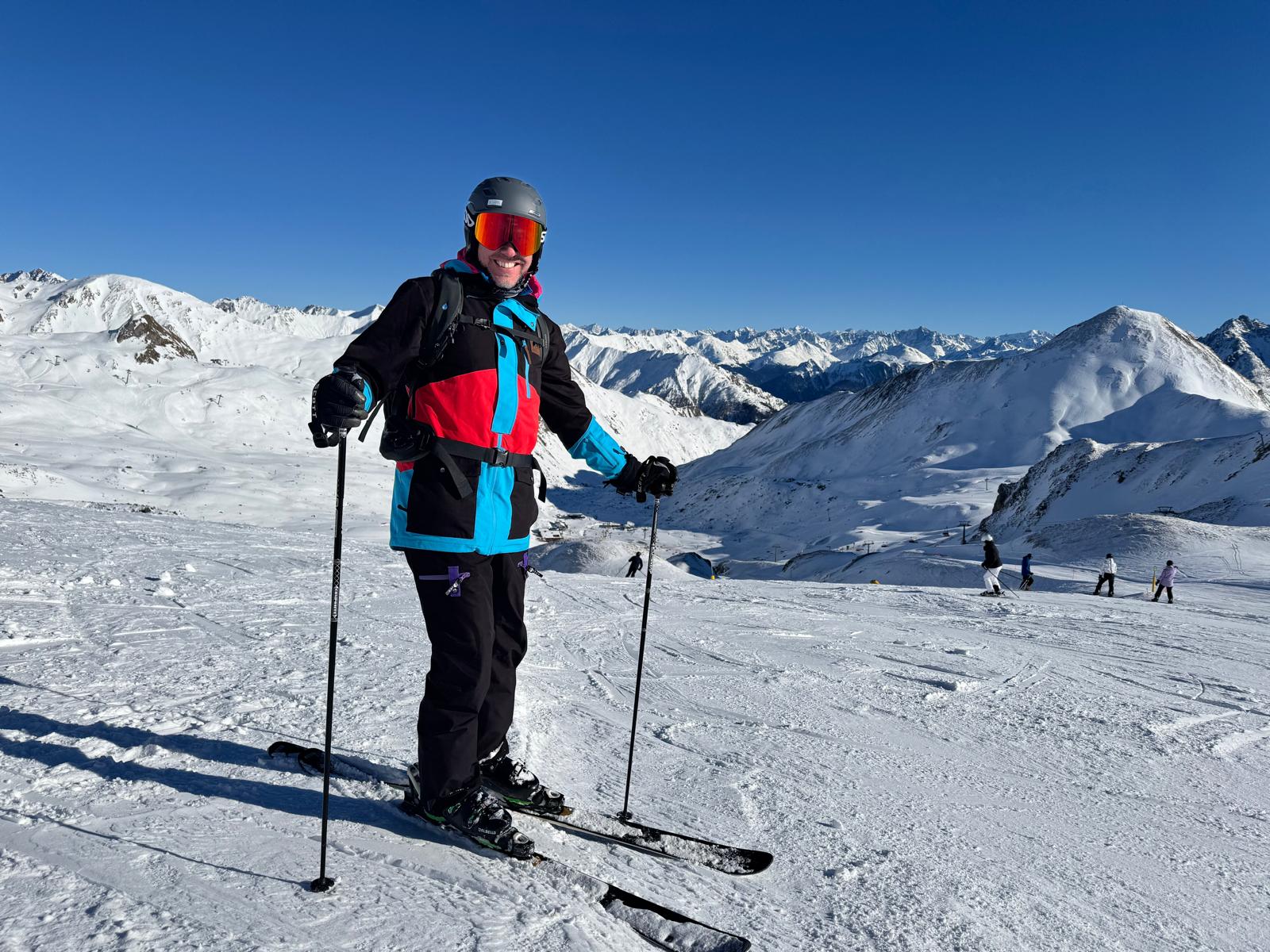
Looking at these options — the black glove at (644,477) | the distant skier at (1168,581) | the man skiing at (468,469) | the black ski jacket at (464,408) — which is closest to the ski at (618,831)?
the man skiing at (468,469)

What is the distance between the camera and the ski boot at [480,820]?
302cm

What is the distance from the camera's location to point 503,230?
3.57 metres

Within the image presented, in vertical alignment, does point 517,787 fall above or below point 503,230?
below

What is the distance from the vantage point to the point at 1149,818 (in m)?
3.80

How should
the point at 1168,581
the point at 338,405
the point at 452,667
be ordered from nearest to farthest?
the point at 338,405, the point at 452,667, the point at 1168,581

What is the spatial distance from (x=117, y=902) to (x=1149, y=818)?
15.9 ft

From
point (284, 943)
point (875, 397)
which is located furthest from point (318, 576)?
point (875, 397)

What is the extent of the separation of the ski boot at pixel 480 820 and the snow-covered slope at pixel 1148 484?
3926 centimetres

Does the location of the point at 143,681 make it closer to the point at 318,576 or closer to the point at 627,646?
the point at 627,646

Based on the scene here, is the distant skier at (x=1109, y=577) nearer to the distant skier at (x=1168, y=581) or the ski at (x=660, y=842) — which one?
the distant skier at (x=1168, y=581)

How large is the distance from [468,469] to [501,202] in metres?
1.40

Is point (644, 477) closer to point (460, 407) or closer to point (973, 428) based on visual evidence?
point (460, 407)

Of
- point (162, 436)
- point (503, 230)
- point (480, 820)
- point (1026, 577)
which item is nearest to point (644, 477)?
point (503, 230)

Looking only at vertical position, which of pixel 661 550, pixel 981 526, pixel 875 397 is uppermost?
pixel 875 397
